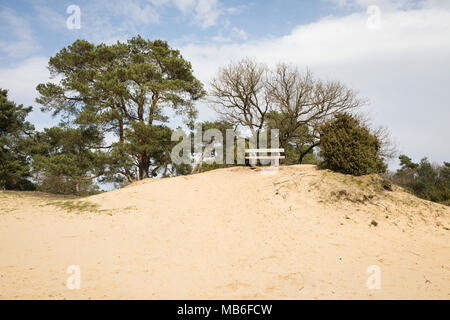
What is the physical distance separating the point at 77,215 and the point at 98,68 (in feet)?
47.9

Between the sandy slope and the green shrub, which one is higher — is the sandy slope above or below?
below

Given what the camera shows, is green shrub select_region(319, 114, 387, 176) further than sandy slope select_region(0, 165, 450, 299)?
Yes

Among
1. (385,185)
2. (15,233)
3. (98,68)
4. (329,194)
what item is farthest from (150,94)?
(385,185)

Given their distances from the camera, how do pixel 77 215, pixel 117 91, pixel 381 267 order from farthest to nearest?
pixel 117 91
pixel 77 215
pixel 381 267

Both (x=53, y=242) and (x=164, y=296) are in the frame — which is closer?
(x=164, y=296)

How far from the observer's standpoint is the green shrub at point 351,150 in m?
11.9

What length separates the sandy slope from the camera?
5445 mm

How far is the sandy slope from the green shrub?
25.6 inches

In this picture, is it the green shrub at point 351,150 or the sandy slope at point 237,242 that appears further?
the green shrub at point 351,150

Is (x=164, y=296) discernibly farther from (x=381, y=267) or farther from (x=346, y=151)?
(x=346, y=151)

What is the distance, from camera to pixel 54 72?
21.2 m

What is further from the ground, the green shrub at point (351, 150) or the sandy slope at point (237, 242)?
the green shrub at point (351, 150)

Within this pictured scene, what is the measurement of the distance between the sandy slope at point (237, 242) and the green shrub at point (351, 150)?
0.65m

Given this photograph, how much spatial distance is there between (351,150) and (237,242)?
23.2 feet
